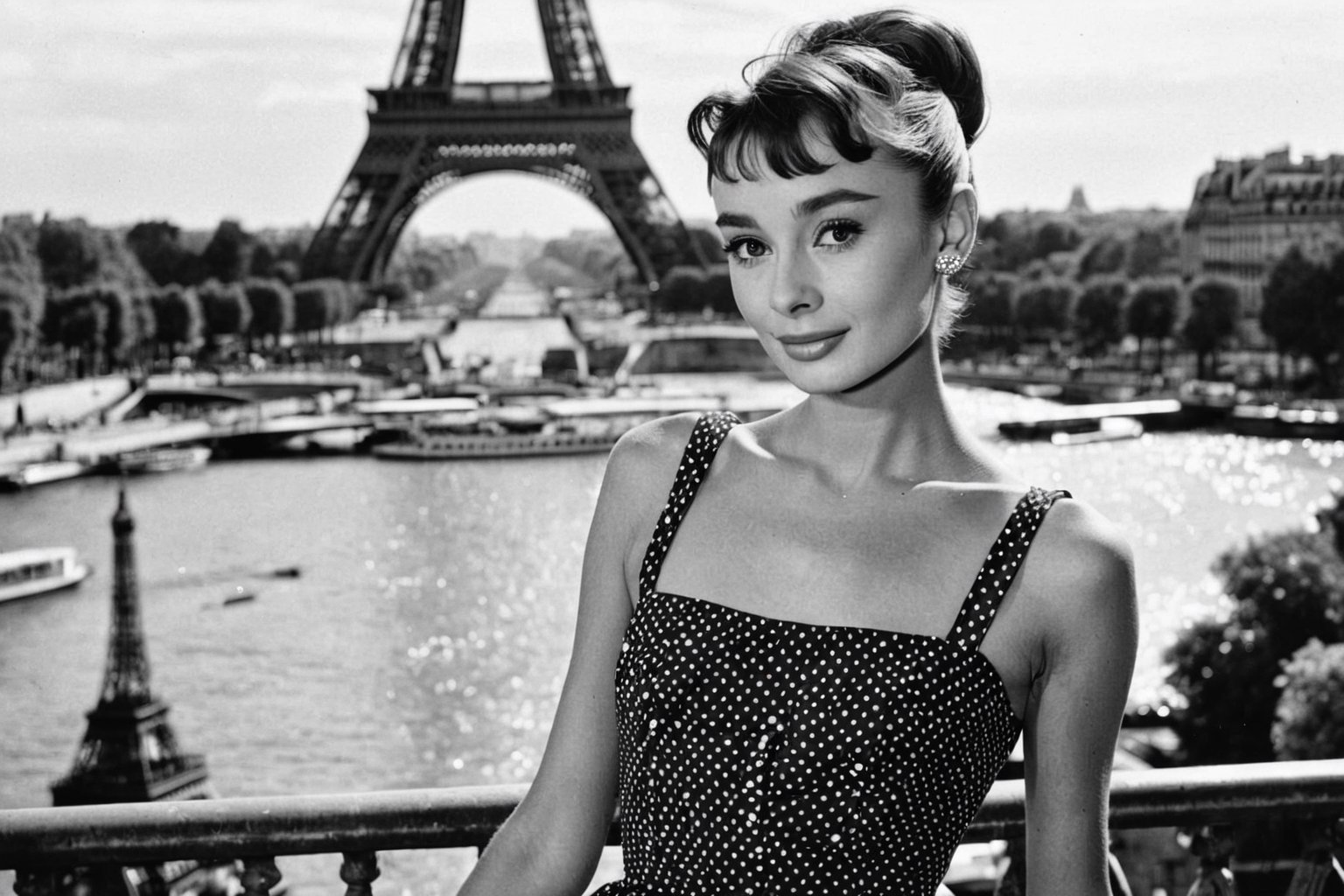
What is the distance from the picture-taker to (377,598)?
54.4 ft

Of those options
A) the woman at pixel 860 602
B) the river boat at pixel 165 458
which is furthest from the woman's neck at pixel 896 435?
the river boat at pixel 165 458

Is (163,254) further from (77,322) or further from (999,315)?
(999,315)

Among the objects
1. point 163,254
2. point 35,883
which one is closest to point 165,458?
point 163,254

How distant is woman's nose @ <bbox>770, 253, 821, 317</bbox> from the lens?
2.78 feet

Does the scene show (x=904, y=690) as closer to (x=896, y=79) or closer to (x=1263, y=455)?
(x=896, y=79)

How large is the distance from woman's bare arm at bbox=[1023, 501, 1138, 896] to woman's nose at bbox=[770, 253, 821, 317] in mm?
152

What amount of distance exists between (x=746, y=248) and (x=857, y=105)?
94mm

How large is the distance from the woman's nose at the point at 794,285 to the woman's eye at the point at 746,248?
0.07 feet

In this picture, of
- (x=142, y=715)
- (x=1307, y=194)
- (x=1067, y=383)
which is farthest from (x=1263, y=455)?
(x=142, y=715)

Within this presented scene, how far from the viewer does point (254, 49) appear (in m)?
24.9

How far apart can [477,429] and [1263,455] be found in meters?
8.96

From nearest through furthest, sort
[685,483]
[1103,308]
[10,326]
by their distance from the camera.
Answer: [685,483] < [10,326] < [1103,308]

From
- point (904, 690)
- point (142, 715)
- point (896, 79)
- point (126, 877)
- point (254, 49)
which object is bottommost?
point (142, 715)

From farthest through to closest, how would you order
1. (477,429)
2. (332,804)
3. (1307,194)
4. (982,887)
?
(477,429), (1307,194), (982,887), (332,804)
